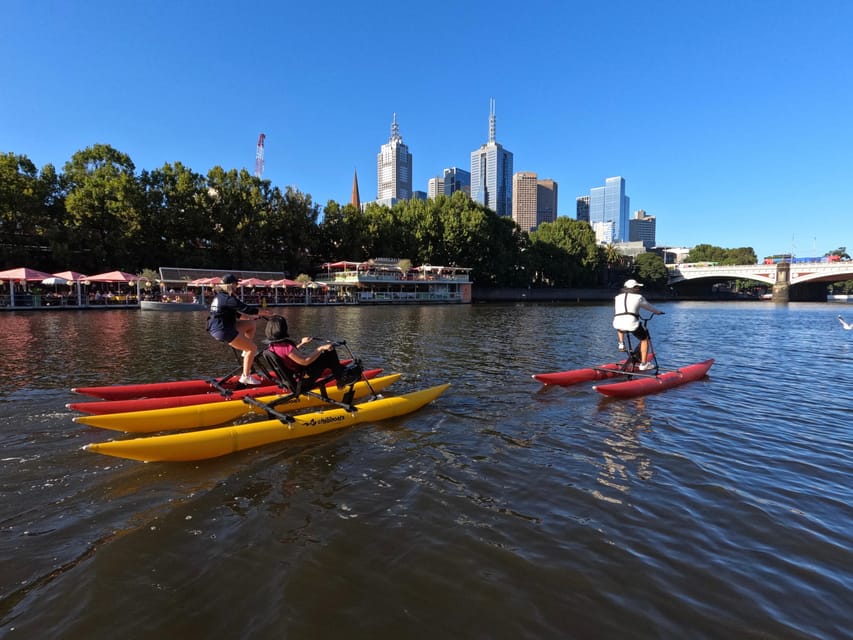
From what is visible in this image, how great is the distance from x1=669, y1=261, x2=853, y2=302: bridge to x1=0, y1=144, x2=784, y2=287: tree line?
47.7 metres

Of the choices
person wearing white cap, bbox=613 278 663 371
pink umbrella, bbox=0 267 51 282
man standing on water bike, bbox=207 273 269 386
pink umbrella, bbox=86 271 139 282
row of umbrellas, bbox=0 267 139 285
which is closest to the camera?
man standing on water bike, bbox=207 273 269 386

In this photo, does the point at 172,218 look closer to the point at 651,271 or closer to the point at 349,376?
the point at 349,376

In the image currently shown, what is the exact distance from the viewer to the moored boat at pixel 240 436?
18.4 ft

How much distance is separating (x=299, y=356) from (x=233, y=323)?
75.9 inches

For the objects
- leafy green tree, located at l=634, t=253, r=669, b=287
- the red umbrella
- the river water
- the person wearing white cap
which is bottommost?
the river water

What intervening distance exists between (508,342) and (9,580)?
1842cm

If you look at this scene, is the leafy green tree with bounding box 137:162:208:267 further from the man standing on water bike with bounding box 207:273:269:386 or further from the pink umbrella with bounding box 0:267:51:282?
the man standing on water bike with bounding box 207:273:269:386

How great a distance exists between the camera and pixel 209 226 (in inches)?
2282

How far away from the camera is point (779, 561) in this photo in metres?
4.23

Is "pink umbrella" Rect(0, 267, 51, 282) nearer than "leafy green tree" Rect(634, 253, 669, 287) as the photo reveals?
Yes

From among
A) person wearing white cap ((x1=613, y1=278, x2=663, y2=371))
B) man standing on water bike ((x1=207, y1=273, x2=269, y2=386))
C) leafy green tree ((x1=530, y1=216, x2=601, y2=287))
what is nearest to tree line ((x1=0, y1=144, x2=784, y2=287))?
leafy green tree ((x1=530, y1=216, x2=601, y2=287))

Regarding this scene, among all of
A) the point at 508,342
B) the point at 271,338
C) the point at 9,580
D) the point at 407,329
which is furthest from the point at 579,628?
the point at 407,329

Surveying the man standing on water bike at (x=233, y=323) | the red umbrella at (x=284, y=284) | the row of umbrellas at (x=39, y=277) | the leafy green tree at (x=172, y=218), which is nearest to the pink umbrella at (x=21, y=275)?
the row of umbrellas at (x=39, y=277)

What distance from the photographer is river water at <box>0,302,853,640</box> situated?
3.45m
